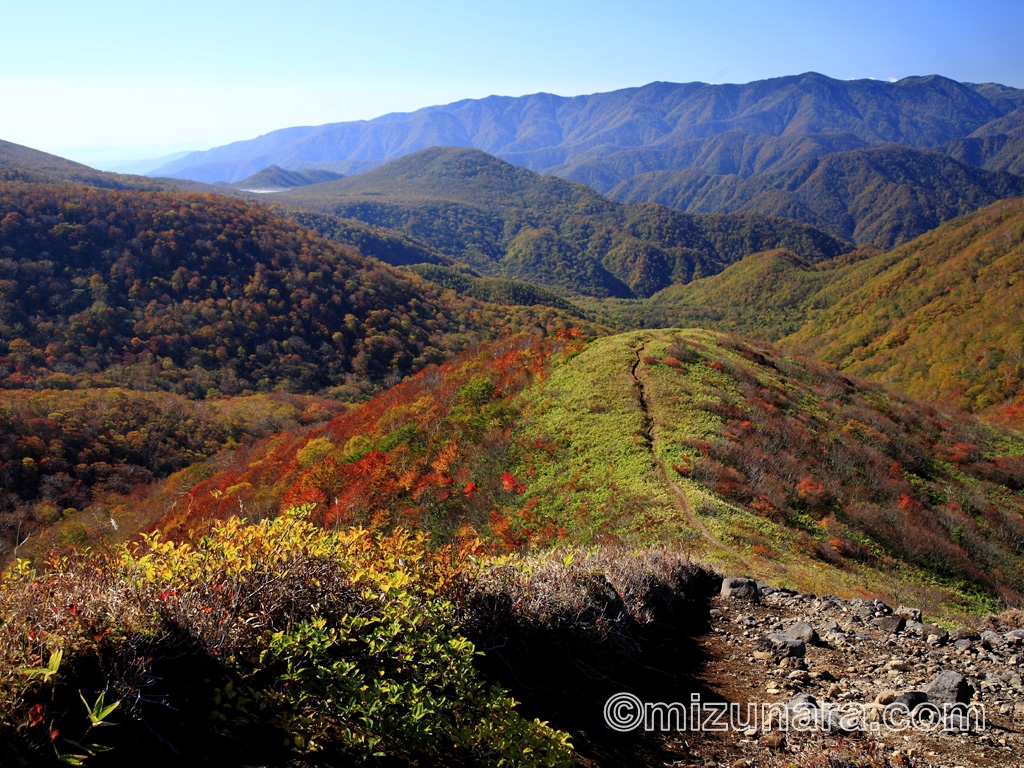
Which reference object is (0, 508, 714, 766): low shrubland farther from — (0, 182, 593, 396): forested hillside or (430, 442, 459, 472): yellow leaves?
(0, 182, 593, 396): forested hillside

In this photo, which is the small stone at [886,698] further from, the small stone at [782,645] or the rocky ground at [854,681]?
the small stone at [782,645]

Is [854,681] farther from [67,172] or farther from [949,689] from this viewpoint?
[67,172]

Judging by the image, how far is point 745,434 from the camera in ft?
54.1

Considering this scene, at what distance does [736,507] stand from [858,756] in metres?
9.23

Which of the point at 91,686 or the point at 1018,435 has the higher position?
the point at 91,686

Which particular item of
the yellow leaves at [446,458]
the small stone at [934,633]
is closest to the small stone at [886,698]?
the small stone at [934,633]

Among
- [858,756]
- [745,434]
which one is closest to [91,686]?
[858,756]

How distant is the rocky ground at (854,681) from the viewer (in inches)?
161

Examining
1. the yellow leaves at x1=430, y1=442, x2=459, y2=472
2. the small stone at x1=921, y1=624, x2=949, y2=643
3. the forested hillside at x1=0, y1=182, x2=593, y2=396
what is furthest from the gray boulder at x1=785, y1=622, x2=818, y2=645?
the forested hillside at x1=0, y1=182, x2=593, y2=396

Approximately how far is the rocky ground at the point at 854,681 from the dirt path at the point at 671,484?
10.9 feet

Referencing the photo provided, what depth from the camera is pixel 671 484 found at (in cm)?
1327

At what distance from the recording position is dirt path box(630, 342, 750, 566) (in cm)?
1074

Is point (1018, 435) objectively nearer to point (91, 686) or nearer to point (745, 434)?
point (745, 434)

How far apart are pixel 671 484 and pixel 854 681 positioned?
319 inches
